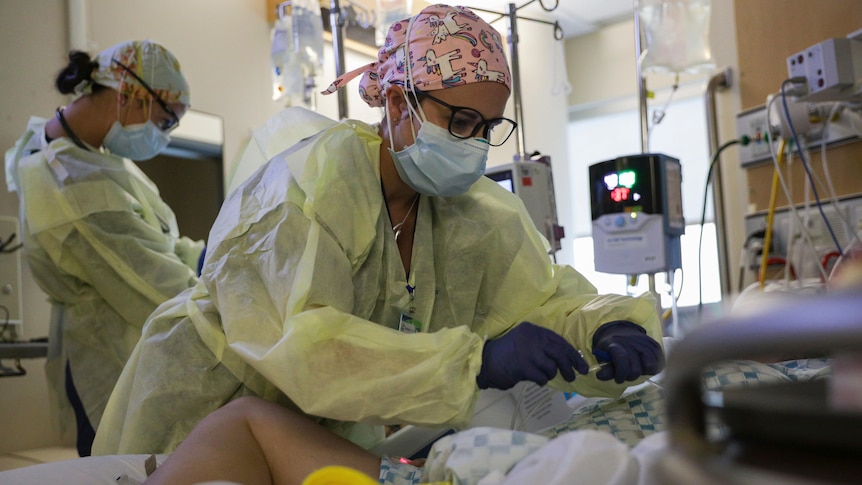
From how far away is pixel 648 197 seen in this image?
8.43 feet

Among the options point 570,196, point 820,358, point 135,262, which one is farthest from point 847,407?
point 570,196

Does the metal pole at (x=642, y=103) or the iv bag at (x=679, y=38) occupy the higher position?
the iv bag at (x=679, y=38)

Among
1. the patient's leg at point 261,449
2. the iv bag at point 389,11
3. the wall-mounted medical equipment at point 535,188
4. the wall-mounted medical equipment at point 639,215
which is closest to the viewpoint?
the patient's leg at point 261,449

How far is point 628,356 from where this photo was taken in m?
1.21

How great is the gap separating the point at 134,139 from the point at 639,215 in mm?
1673

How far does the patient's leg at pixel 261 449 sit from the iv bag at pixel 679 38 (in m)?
2.66

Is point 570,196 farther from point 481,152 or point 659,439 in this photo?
point 659,439

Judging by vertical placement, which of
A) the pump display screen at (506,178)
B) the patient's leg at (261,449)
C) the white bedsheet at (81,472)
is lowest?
the white bedsheet at (81,472)

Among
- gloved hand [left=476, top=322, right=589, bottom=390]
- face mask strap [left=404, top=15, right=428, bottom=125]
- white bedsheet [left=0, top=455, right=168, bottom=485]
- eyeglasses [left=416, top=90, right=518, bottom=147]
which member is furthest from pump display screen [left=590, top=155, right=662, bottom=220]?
white bedsheet [left=0, top=455, right=168, bottom=485]

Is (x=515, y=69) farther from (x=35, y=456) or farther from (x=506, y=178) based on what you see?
(x=35, y=456)

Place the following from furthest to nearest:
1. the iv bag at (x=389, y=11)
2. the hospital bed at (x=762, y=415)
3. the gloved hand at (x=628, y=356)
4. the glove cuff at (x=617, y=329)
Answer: the iv bag at (x=389, y=11)
the glove cuff at (x=617, y=329)
the gloved hand at (x=628, y=356)
the hospital bed at (x=762, y=415)

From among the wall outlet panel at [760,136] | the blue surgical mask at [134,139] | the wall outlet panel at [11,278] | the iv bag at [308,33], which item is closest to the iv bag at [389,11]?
the iv bag at [308,33]

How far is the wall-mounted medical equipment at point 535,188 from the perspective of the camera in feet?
7.70

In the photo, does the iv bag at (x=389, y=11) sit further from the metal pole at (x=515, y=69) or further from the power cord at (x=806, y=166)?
the power cord at (x=806, y=166)
